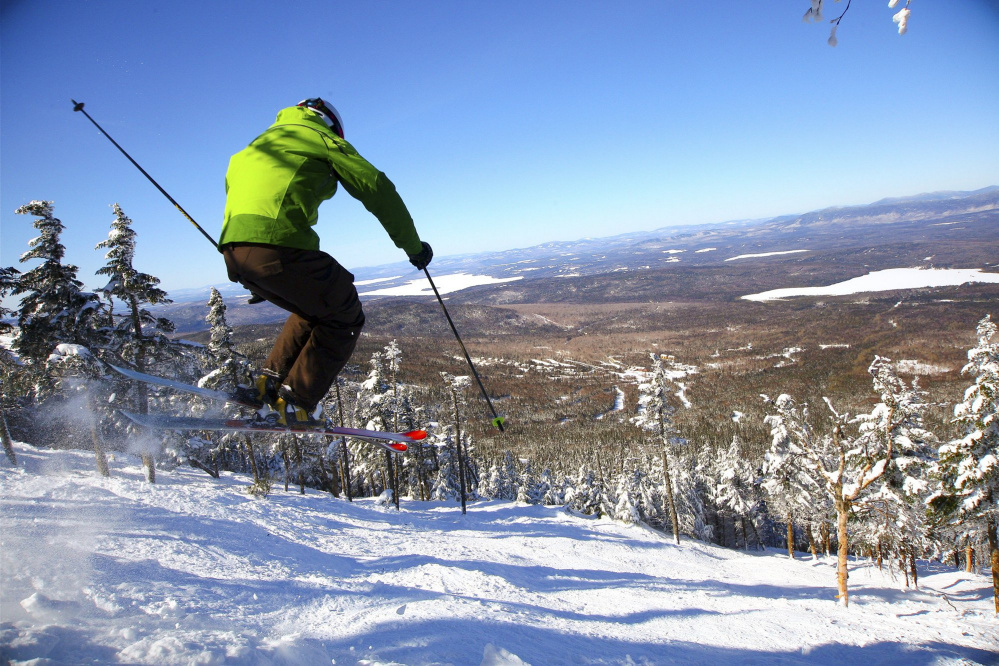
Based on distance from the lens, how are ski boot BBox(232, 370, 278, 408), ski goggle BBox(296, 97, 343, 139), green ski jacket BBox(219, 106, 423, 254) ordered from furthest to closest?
ski boot BBox(232, 370, 278, 408) < ski goggle BBox(296, 97, 343, 139) < green ski jacket BBox(219, 106, 423, 254)

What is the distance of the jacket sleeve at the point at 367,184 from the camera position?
9.48ft

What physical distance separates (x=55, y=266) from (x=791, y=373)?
460 ft

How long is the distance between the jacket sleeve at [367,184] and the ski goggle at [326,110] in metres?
0.48

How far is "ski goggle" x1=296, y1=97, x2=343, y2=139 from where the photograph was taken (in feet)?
10.7

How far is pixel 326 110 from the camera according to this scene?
3.29m

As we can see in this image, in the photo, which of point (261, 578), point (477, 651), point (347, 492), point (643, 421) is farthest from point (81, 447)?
point (643, 421)

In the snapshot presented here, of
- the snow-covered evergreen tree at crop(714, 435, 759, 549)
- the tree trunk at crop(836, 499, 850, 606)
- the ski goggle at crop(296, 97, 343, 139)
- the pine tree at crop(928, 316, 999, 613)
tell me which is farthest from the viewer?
the snow-covered evergreen tree at crop(714, 435, 759, 549)

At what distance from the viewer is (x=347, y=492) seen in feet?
76.4

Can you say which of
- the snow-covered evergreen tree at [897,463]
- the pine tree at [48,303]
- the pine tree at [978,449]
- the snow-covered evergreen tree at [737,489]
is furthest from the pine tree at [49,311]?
the snow-covered evergreen tree at [737,489]

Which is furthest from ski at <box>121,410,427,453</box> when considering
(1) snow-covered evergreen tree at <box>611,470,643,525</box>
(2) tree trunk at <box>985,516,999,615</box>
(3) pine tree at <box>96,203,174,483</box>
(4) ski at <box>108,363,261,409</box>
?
(1) snow-covered evergreen tree at <box>611,470,643,525</box>

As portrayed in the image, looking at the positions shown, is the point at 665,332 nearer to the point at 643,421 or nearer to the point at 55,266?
the point at 643,421

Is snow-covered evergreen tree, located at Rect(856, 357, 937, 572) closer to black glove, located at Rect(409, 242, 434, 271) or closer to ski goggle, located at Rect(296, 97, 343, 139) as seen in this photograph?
black glove, located at Rect(409, 242, 434, 271)

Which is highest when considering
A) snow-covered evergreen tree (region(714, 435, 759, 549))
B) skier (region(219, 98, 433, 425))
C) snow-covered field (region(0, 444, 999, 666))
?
skier (region(219, 98, 433, 425))

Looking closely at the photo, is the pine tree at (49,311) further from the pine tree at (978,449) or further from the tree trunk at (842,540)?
the pine tree at (978,449)
